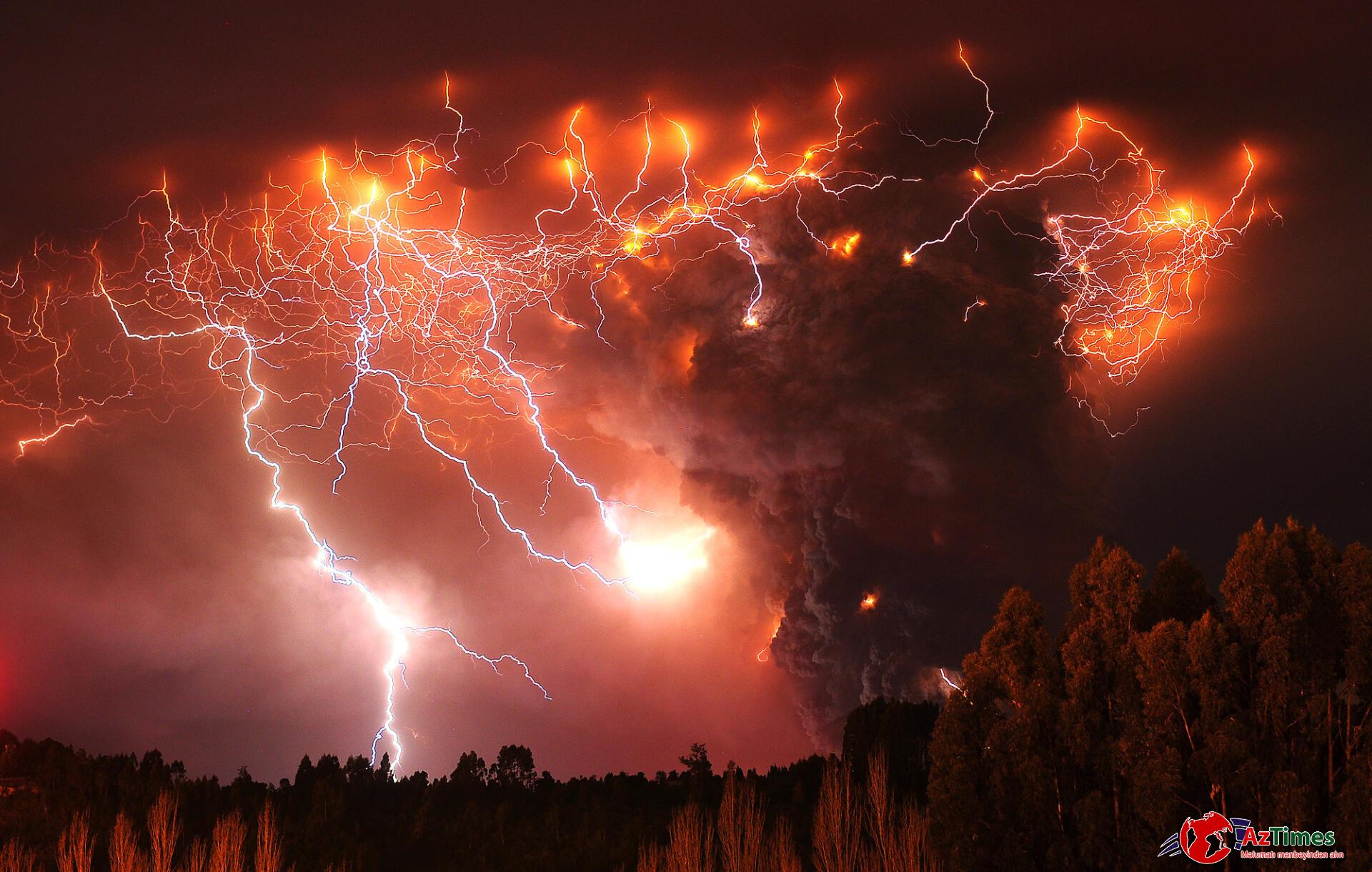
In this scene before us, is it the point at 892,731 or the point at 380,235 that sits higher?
the point at 380,235

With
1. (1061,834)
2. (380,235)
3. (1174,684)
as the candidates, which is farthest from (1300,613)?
(380,235)

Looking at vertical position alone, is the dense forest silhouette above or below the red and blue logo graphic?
above

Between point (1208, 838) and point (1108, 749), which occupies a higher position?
point (1108, 749)

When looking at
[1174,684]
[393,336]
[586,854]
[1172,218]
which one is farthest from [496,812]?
[1172,218]

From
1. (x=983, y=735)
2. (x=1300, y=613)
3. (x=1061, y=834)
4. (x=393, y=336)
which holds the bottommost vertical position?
(x=1061, y=834)

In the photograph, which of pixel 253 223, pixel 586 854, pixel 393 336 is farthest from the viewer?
pixel 393 336

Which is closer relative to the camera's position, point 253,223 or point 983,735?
point 983,735

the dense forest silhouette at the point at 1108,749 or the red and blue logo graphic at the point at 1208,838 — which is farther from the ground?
the dense forest silhouette at the point at 1108,749

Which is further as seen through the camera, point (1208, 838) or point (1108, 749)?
point (1108, 749)

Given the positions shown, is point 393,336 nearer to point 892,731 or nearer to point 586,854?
point 586,854

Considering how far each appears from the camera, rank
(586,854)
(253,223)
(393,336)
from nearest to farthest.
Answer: (586,854)
(253,223)
(393,336)
